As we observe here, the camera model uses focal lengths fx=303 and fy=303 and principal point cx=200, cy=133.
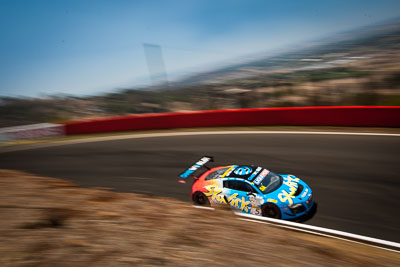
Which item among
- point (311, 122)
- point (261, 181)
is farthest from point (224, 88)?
point (261, 181)

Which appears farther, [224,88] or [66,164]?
[224,88]

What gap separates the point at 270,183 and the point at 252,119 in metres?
9.04

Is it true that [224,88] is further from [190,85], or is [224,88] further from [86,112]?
[86,112]

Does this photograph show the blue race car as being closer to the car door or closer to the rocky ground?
the car door

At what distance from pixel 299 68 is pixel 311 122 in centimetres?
401

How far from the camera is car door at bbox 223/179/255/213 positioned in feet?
24.1

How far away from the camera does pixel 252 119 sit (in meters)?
16.3

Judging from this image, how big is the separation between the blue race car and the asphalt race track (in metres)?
0.55

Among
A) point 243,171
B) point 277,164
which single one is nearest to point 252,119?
point 277,164

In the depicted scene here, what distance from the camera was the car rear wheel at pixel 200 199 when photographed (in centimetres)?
807

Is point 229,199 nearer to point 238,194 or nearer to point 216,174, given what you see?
point 238,194

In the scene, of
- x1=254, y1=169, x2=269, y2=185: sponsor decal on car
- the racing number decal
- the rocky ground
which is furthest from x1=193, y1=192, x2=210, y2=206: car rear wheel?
the rocky ground

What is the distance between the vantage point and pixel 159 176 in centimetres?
1066

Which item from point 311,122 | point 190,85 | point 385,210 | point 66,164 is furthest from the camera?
point 190,85
